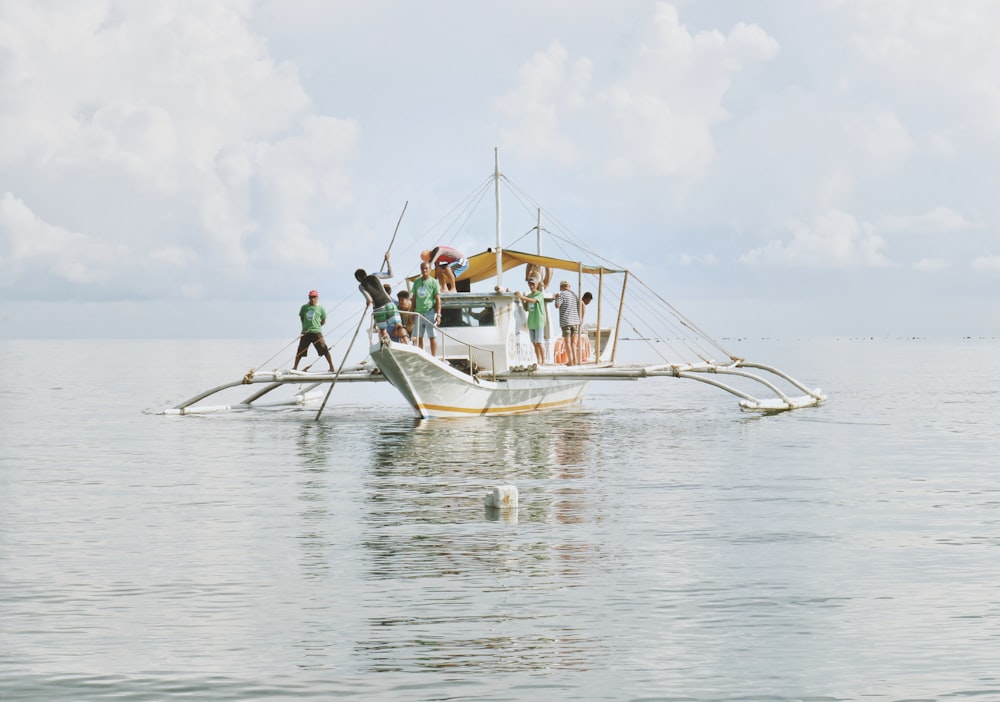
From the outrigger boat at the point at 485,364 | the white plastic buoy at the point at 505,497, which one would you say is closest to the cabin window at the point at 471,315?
the outrigger boat at the point at 485,364

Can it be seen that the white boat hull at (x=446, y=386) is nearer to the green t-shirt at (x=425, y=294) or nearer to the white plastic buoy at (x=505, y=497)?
the green t-shirt at (x=425, y=294)

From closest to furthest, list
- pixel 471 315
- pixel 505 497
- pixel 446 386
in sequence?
pixel 505 497, pixel 446 386, pixel 471 315

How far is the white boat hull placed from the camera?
26.4 m

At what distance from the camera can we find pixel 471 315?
29.8 meters

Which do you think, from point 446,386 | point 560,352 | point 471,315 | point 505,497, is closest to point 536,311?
point 471,315

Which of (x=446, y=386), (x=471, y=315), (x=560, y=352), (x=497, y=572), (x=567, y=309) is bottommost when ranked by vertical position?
(x=497, y=572)

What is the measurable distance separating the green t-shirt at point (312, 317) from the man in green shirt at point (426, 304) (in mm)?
4585

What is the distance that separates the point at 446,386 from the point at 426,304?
2021 millimetres

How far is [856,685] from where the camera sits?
8.84 meters

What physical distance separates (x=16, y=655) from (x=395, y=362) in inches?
680

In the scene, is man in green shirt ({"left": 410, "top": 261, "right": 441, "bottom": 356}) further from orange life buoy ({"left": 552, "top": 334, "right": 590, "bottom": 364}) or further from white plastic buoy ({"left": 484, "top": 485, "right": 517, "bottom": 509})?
white plastic buoy ({"left": 484, "top": 485, "right": 517, "bottom": 509})

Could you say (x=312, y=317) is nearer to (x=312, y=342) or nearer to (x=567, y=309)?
(x=312, y=342)

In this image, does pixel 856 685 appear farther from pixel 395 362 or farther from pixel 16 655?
pixel 395 362

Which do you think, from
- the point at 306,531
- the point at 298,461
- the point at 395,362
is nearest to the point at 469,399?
the point at 395,362
